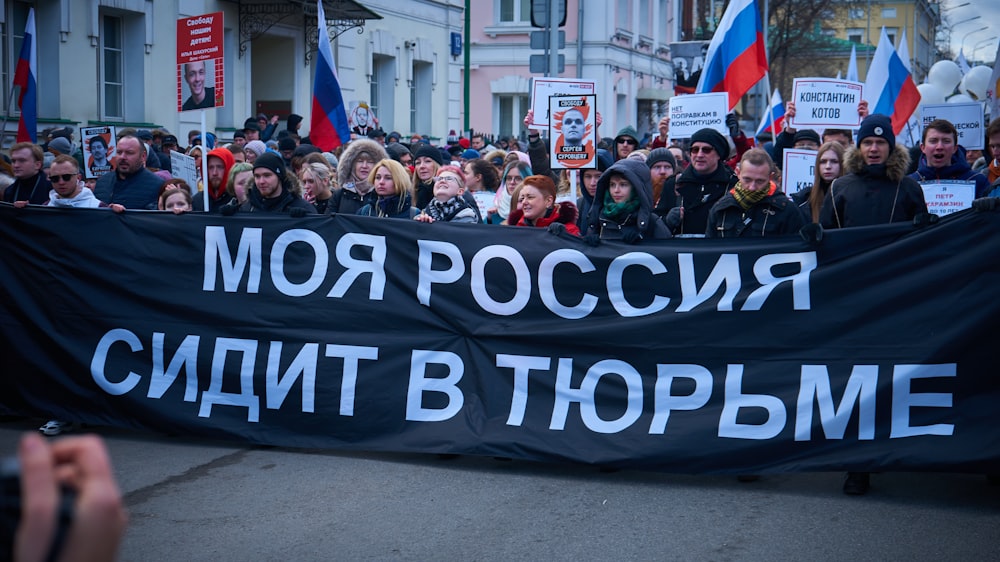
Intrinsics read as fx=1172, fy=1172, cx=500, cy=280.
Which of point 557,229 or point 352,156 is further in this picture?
point 352,156

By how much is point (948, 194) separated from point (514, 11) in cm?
3543

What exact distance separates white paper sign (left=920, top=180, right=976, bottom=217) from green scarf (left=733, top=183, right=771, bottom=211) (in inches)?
83.1

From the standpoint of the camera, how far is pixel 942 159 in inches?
340

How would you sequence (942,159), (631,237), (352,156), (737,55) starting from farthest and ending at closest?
1. (737,55)
2. (352,156)
3. (942,159)
4. (631,237)

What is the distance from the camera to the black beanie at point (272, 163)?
7926 millimetres

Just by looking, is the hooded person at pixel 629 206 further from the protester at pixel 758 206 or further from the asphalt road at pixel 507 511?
the asphalt road at pixel 507 511

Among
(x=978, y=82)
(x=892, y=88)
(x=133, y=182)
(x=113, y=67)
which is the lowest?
(x=133, y=182)

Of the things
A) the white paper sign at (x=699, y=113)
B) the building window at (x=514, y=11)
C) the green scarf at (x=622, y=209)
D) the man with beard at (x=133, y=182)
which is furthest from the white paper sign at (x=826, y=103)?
the building window at (x=514, y=11)

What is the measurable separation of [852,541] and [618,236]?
2.21 meters

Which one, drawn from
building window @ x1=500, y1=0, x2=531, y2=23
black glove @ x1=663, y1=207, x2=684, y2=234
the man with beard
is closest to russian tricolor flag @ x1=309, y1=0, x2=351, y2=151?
the man with beard

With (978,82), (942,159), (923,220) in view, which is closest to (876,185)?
(923,220)

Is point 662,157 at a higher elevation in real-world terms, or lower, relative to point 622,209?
higher

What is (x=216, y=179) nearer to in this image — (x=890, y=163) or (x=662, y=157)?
(x=662, y=157)

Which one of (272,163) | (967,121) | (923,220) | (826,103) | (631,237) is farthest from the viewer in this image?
(967,121)
